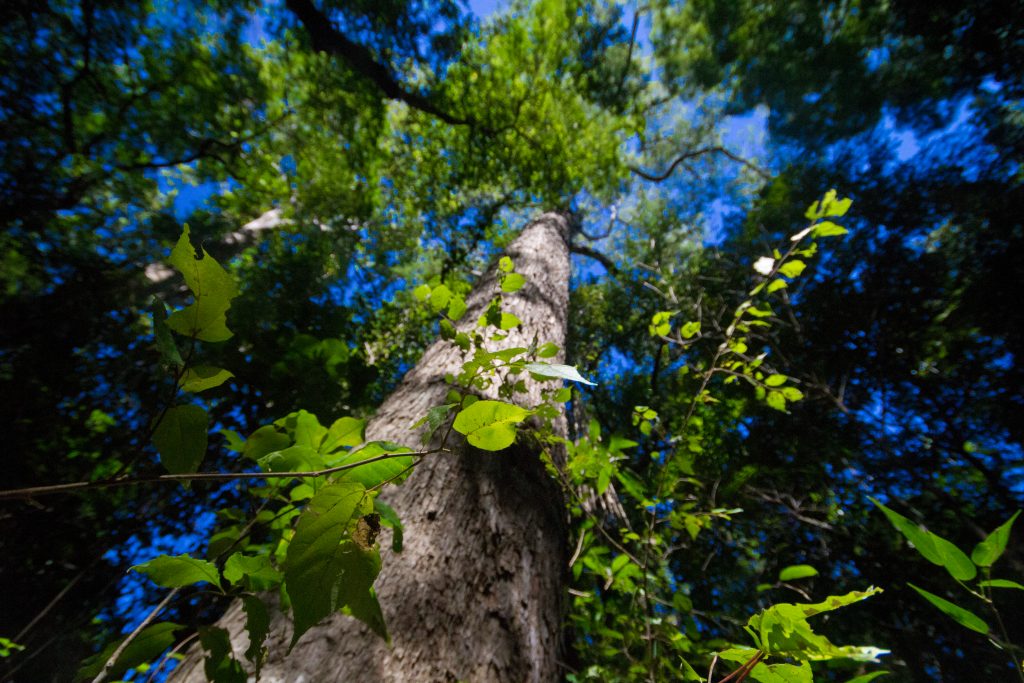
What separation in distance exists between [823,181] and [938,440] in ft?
12.8

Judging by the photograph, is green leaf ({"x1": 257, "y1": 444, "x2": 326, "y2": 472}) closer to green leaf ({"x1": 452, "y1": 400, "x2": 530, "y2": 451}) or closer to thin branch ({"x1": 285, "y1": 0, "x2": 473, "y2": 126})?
green leaf ({"x1": 452, "y1": 400, "x2": 530, "y2": 451})

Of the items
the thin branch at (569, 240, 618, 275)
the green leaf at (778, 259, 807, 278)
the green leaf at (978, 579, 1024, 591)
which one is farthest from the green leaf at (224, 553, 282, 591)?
the thin branch at (569, 240, 618, 275)

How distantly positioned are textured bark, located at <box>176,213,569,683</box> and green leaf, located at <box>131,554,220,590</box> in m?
0.33

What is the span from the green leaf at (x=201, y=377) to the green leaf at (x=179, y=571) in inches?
9.5

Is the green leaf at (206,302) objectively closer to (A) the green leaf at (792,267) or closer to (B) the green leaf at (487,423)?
(B) the green leaf at (487,423)

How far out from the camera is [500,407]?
44cm

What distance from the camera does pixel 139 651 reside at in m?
0.47

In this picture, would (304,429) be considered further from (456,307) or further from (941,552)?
(941,552)

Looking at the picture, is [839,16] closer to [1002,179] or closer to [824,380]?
[1002,179]

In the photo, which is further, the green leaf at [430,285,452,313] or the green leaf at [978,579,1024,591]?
the green leaf at [430,285,452,313]

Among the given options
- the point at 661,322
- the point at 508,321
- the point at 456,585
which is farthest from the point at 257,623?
the point at 661,322

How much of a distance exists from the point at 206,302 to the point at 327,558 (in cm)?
30

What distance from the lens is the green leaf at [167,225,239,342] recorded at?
369 millimetres

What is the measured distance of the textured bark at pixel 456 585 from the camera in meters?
0.70
